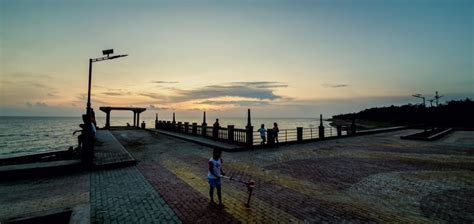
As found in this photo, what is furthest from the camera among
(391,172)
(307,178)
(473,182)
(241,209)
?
(391,172)

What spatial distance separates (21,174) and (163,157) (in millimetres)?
5337

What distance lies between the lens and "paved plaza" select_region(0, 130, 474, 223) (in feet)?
15.9

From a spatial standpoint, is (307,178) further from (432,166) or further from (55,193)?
(55,193)

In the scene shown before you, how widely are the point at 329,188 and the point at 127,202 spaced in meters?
5.59

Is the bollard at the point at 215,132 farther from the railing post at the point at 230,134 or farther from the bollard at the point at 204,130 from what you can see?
the bollard at the point at 204,130

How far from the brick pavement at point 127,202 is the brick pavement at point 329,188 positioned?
0.29 meters

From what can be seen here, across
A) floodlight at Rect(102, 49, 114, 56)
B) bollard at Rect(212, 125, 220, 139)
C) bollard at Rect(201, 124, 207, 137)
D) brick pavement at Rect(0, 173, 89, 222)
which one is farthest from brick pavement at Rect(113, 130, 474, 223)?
bollard at Rect(201, 124, 207, 137)

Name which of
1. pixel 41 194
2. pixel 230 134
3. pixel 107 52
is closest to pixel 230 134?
pixel 230 134

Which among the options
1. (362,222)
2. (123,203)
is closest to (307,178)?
(362,222)

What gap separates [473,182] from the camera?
726 centimetres

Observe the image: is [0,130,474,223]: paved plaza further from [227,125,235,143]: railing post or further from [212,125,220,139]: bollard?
[212,125,220,139]: bollard

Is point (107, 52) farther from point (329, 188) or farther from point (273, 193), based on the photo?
point (329, 188)

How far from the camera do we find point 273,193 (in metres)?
6.29

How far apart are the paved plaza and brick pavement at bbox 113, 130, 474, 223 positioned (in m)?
0.02
